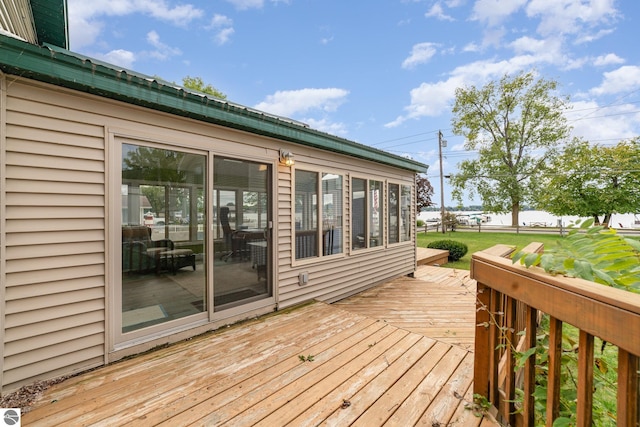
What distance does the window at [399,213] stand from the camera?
5836mm

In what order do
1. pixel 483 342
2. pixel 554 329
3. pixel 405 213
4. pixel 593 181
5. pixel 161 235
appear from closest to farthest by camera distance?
1. pixel 554 329
2. pixel 483 342
3. pixel 161 235
4. pixel 405 213
5. pixel 593 181

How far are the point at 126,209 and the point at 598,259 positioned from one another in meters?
3.19

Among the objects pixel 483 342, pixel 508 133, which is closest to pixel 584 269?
pixel 483 342

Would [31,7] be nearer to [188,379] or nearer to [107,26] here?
[188,379]

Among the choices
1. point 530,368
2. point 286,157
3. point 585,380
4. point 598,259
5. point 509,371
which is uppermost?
point 286,157

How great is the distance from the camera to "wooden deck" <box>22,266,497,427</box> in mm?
1752

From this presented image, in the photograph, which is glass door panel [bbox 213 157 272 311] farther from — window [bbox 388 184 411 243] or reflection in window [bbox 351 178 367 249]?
window [bbox 388 184 411 243]

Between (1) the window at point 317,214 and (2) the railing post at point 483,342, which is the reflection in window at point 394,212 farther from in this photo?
(2) the railing post at point 483,342

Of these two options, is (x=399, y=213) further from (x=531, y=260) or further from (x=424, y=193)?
(x=424, y=193)

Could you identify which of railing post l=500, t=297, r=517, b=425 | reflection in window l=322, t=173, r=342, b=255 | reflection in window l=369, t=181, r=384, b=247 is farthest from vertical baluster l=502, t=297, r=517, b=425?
reflection in window l=369, t=181, r=384, b=247

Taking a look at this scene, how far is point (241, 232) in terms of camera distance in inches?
131

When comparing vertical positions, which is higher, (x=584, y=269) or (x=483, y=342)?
(x=584, y=269)

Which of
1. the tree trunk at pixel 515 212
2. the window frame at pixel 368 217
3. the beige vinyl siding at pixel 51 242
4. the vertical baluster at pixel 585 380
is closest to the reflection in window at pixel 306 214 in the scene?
the window frame at pixel 368 217

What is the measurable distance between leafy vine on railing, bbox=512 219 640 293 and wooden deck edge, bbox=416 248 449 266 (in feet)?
22.3
